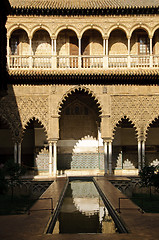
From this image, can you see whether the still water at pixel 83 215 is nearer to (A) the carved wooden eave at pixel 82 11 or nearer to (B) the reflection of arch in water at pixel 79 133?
(B) the reflection of arch in water at pixel 79 133

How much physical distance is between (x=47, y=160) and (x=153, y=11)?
9.32 m

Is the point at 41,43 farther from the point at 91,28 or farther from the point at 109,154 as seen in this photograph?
the point at 109,154

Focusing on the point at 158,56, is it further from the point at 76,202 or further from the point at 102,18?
the point at 76,202

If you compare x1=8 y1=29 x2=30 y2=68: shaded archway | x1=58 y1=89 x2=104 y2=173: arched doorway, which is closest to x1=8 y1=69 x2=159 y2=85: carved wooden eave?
x1=8 y1=29 x2=30 y2=68: shaded archway

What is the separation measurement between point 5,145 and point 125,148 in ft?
21.7

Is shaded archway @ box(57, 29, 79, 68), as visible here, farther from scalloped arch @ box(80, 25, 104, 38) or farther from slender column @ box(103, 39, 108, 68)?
slender column @ box(103, 39, 108, 68)

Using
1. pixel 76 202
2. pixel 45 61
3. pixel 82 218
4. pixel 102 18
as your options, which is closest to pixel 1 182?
pixel 82 218

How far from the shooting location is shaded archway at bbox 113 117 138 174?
19.1 m

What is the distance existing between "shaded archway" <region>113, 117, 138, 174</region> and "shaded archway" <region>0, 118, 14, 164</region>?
5734mm

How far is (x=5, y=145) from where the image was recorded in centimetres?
1944

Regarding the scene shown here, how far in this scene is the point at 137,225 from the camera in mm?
6590

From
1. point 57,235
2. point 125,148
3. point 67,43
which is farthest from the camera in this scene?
point 125,148

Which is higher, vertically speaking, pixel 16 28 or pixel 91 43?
pixel 16 28

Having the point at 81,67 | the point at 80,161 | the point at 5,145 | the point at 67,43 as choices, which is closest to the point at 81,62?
the point at 81,67
